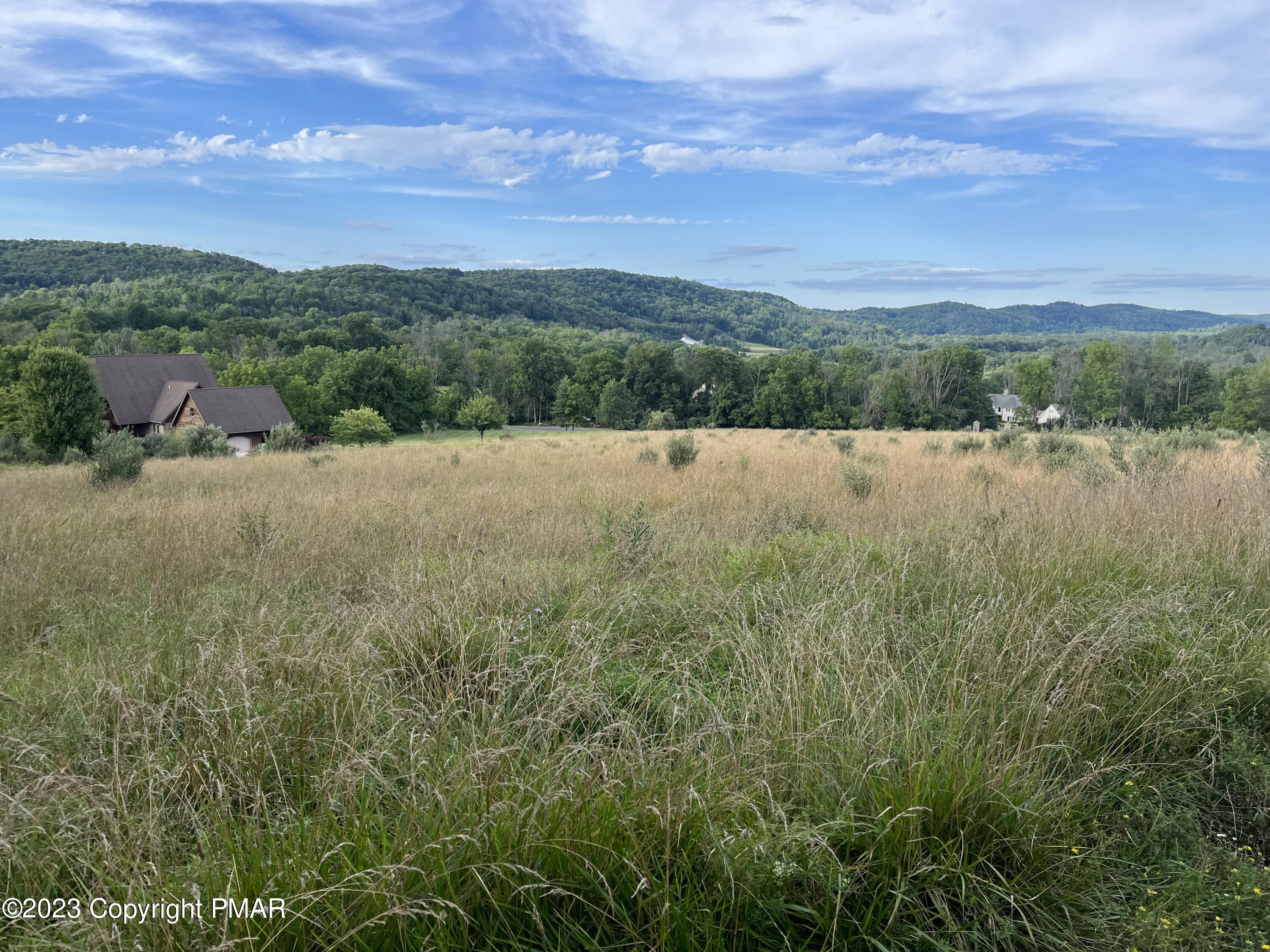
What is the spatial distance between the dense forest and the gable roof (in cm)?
779

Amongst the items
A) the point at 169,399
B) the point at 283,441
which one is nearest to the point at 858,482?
the point at 283,441

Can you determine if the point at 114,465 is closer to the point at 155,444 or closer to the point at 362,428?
the point at 155,444

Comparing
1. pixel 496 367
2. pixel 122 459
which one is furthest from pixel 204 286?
pixel 122 459

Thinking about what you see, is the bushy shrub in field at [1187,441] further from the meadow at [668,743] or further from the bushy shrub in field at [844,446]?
the meadow at [668,743]

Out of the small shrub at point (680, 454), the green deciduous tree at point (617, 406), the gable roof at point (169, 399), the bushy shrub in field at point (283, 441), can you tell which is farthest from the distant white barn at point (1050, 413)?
the gable roof at point (169, 399)

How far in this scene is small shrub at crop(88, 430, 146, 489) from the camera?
41.2ft

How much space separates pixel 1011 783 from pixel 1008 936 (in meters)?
0.50

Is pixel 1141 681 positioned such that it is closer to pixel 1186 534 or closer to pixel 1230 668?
pixel 1230 668

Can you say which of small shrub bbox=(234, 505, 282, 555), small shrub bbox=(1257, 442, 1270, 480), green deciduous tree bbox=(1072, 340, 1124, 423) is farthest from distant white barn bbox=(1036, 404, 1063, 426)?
small shrub bbox=(234, 505, 282, 555)

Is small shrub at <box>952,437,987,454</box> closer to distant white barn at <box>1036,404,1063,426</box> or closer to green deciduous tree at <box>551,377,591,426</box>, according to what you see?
green deciduous tree at <box>551,377,591,426</box>

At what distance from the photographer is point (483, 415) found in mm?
58125

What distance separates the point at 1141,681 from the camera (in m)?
3.38

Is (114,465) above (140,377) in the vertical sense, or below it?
below

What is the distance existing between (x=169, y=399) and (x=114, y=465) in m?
43.3
